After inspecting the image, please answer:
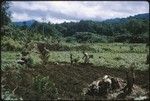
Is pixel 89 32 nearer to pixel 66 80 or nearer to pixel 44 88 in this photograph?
pixel 66 80

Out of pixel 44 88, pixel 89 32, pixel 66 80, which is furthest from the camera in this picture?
pixel 89 32

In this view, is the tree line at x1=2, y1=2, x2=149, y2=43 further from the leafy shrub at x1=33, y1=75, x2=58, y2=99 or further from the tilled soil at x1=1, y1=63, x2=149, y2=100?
the leafy shrub at x1=33, y1=75, x2=58, y2=99

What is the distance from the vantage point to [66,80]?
16078 mm

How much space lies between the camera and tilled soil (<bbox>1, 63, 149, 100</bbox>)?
13039 millimetres

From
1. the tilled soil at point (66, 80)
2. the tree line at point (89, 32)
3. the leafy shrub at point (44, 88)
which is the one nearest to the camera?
the tilled soil at point (66, 80)

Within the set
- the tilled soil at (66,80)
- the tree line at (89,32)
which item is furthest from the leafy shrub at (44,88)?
the tree line at (89,32)

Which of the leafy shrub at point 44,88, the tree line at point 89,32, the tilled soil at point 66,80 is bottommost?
the tree line at point 89,32

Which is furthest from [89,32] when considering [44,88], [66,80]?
[44,88]

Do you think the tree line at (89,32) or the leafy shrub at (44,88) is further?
the tree line at (89,32)

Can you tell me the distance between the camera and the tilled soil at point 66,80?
1304 cm

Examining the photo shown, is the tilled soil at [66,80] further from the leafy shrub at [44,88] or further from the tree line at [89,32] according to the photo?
the tree line at [89,32]

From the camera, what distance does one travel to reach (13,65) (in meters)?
19.4

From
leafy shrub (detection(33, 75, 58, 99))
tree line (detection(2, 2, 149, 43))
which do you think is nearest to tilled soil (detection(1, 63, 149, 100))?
leafy shrub (detection(33, 75, 58, 99))

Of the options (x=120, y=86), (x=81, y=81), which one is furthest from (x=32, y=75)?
(x=120, y=86)
